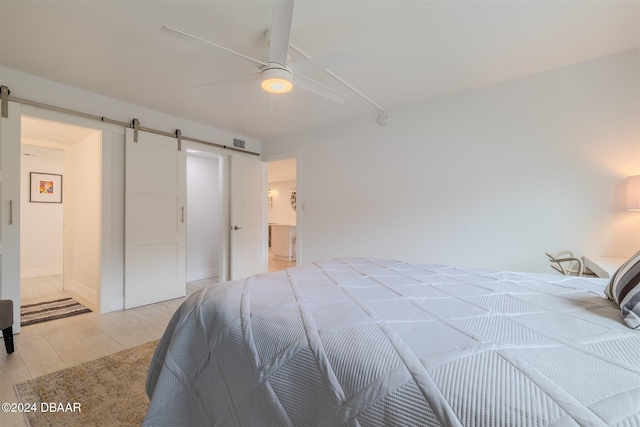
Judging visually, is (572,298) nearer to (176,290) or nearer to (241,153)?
(176,290)

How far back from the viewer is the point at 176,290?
3.71 m

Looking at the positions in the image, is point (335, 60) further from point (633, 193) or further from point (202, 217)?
point (202, 217)

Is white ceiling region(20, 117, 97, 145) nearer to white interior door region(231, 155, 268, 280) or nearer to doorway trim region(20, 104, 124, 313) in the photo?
doorway trim region(20, 104, 124, 313)

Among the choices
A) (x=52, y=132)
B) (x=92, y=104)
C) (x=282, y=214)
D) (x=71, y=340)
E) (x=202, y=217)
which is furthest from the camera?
(x=282, y=214)

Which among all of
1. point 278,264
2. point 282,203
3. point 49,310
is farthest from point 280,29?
point 282,203

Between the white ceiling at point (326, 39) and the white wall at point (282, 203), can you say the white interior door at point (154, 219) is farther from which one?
the white wall at point (282, 203)

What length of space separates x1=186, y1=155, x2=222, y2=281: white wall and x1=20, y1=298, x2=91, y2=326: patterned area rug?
154cm

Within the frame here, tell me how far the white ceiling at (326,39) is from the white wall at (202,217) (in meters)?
1.90

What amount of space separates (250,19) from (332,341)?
2065 mm

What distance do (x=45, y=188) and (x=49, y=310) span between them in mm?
2929

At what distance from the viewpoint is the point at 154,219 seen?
11.4 ft

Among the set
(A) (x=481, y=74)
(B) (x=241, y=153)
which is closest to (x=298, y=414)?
(A) (x=481, y=74)

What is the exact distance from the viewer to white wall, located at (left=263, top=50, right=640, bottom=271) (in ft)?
7.65

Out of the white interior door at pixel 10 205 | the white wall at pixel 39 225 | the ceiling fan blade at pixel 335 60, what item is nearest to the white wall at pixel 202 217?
the white interior door at pixel 10 205
